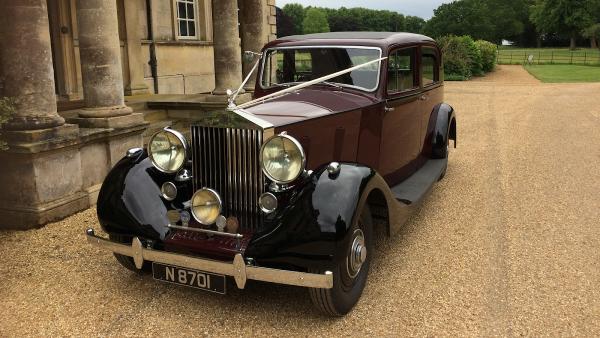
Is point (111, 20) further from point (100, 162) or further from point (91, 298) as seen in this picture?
point (91, 298)

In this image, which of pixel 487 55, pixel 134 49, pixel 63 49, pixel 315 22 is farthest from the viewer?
pixel 315 22

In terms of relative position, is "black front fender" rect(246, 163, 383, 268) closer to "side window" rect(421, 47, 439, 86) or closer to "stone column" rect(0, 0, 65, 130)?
"side window" rect(421, 47, 439, 86)

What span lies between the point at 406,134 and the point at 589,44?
269ft

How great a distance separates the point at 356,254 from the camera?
12.0 ft

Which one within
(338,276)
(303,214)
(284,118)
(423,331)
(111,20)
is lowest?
(423,331)

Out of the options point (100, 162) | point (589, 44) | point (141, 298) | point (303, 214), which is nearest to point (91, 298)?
point (141, 298)

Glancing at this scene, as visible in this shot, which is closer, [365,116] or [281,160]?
[281,160]

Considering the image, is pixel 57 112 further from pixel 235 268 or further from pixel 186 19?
pixel 186 19

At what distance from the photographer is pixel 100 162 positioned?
6.32 metres

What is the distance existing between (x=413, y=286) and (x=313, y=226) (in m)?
1.21

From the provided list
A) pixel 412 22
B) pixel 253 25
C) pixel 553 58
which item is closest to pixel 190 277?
pixel 253 25

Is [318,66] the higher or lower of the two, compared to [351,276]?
higher

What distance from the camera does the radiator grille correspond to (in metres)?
3.63

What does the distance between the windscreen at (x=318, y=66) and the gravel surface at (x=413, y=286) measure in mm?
1582
